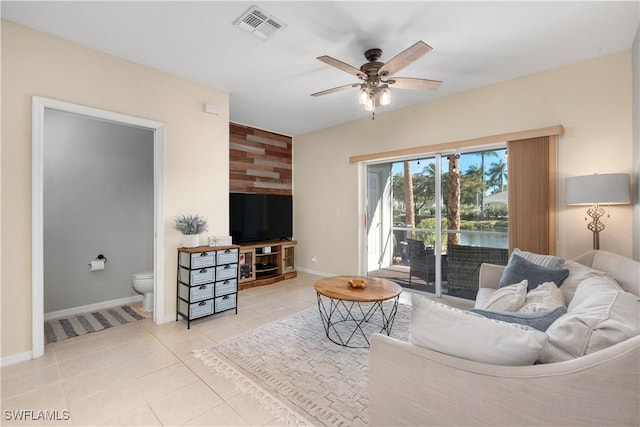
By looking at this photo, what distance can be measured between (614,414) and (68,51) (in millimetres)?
4093

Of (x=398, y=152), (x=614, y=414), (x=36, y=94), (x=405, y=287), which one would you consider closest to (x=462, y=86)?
(x=398, y=152)

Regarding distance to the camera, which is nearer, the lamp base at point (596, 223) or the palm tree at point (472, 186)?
the lamp base at point (596, 223)

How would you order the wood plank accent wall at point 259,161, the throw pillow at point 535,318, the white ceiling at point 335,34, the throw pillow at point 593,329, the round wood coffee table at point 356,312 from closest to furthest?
the throw pillow at point 593,329 < the throw pillow at point 535,318 < the white ceiling at point 335,34 < the round wood coffee table at point 356,312 < the wood plank accent wall at point 259,161

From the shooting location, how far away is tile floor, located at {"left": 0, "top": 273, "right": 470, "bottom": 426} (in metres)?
1.67

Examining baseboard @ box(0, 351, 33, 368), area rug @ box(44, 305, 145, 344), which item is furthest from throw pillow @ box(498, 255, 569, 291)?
baseboard @ box(0, 351, 33, 368)

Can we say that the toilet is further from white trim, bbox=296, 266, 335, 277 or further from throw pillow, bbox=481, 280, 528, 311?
throw pillow, bbox=481, 280, 528, 311

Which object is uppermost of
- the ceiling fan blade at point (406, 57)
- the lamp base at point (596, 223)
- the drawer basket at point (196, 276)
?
the ceiling fan blade at point (406, 57)

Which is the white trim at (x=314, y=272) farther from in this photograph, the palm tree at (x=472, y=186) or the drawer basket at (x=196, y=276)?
the palm tree at (x=472, y=186)

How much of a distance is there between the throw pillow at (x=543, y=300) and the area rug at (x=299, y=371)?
1143mm

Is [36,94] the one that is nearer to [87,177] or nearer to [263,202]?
[87,177]

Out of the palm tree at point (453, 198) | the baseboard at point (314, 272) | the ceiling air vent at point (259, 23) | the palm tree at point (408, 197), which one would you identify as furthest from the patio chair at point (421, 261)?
the ceiling air vent at point (259, 23)

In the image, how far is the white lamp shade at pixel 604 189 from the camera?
227 centimetres

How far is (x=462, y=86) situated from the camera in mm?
3410

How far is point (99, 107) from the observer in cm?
264
